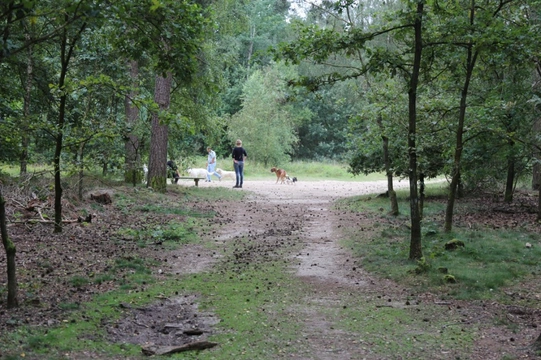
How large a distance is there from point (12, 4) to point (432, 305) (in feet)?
19.5

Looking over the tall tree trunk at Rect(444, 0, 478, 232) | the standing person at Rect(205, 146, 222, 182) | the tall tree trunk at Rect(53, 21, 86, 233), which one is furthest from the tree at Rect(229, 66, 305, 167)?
the tall tree trunk at Rect(53, 21, 86, 233)

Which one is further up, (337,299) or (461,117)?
(461,117)

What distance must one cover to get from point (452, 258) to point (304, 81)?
3983 mm

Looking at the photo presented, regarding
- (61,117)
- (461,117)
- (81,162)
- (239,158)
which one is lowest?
(81,162)

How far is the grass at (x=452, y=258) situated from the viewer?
796 cm

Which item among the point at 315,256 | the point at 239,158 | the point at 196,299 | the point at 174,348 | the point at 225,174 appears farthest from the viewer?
the point at 225,174

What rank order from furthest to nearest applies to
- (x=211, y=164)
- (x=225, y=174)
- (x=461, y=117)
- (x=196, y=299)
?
(x=225, y=174), (x=211, y=164), (x=461, y=117), (x=196, y=299)

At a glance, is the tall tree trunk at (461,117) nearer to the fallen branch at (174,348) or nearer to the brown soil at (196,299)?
the brown soil at (196,299)

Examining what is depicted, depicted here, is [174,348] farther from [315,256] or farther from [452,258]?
[452,258]

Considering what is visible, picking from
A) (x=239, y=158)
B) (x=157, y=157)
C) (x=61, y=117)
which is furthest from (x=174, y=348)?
(x=239, y=158)

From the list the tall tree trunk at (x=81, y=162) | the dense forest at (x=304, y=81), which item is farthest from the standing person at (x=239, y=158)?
the tall tree trunk at (x=81, y=162)

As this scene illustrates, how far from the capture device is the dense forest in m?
6.66

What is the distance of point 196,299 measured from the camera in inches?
289

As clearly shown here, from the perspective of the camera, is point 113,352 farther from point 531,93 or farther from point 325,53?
point 531,93
